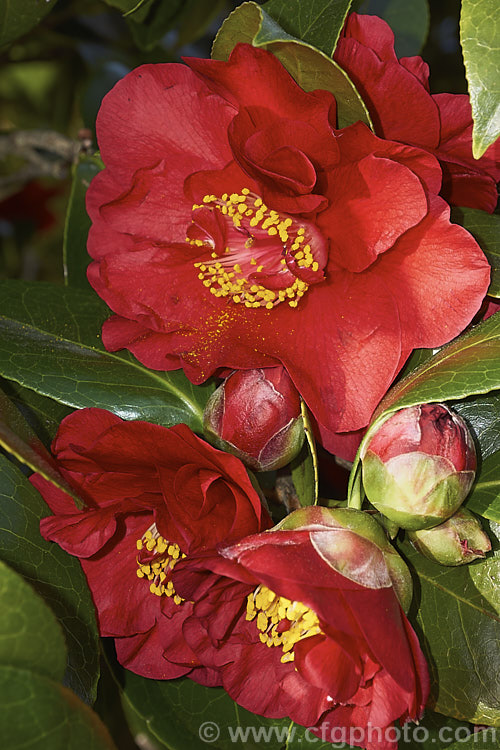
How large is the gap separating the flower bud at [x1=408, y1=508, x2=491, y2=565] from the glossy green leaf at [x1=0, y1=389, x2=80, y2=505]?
33 cm

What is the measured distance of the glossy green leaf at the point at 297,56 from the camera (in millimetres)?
685

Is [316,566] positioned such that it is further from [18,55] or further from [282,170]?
[18,55]

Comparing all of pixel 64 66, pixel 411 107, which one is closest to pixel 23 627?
pixel 411 107

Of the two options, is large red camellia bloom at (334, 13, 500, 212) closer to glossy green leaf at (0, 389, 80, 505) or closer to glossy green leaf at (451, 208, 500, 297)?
glossy green leaf at (451, 208, 500, 297)

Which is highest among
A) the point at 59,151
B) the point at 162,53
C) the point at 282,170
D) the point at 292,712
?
the point at 282,170

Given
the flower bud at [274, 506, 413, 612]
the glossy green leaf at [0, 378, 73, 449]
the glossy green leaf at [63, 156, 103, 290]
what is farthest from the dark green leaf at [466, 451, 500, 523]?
the glossy green leaf at [63, 156, 103, 290]

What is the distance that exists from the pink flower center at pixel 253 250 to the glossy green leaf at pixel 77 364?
0.15 meters

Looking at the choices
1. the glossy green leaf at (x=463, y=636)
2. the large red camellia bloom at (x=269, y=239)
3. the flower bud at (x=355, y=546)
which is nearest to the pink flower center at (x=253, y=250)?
the large red camellia bloom at (x=269, y=239)

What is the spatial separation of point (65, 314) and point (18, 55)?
3.17ft

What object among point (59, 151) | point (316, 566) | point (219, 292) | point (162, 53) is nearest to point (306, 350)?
point (219, 292)

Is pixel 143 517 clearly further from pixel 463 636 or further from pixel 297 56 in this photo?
pixel 297 56

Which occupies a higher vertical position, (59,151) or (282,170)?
(282,170)

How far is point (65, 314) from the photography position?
0.96m

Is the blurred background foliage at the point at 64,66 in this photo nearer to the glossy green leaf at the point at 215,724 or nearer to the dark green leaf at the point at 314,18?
the dark green leaf at the point at 314,18
